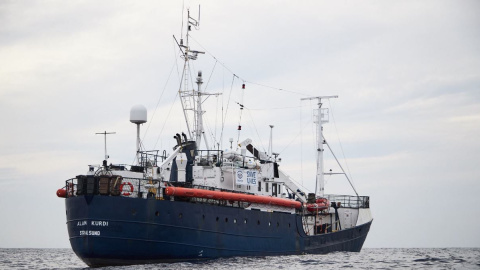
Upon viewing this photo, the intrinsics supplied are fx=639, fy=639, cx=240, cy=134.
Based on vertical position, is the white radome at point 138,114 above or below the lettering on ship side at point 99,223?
above

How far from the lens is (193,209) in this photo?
126ft

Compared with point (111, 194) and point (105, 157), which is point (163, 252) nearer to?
point (111, 194)

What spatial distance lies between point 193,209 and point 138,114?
7.59m

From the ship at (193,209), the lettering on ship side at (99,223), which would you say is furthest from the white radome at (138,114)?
the lettering on ship side at (99,223)

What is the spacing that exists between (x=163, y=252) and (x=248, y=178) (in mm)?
10440

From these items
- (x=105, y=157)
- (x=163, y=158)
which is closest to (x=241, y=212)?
(x=163, y=158)

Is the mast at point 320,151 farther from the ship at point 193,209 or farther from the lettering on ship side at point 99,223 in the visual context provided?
the lettering on ship side at point 99,223

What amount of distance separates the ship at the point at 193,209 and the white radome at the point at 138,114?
0.06m

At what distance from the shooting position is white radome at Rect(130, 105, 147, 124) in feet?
136

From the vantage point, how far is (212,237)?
39.7 metres

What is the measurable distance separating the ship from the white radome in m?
0.06

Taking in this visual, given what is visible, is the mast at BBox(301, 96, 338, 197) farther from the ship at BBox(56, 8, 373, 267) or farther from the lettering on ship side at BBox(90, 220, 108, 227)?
the lettering on ship side at BBox(90, 220, 108, 227)

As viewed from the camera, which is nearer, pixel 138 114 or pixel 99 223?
pixel 99 223

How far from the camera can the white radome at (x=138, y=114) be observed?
41.5 metres
